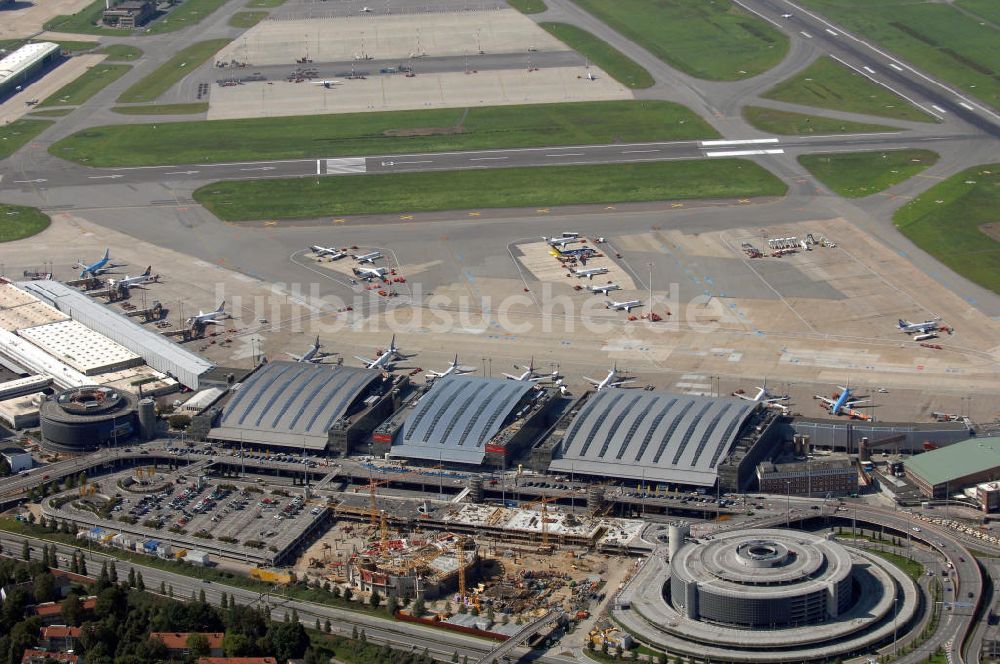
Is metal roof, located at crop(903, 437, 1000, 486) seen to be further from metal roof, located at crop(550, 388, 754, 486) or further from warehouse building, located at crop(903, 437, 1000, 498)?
metal roof, located at crop(550, 388, 754, 486)

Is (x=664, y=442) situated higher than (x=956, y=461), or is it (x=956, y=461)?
(x=956, y=461)

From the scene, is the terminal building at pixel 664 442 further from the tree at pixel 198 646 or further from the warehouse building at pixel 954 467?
the tree at pixel 198 646

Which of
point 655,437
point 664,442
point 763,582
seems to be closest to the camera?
point 763,582

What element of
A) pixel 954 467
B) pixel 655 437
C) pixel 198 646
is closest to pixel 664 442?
pixel 655 437

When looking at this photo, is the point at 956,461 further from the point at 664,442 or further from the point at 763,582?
the point at 763,582

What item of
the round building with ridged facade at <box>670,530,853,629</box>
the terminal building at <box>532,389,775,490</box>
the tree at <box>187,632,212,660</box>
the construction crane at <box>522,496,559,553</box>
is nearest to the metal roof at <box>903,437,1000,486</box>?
the terminal building at <box>532,389,775,490</box>

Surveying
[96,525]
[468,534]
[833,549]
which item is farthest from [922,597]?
[96,525]

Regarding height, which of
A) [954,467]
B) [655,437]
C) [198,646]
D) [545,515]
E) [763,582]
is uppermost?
[763,582]
